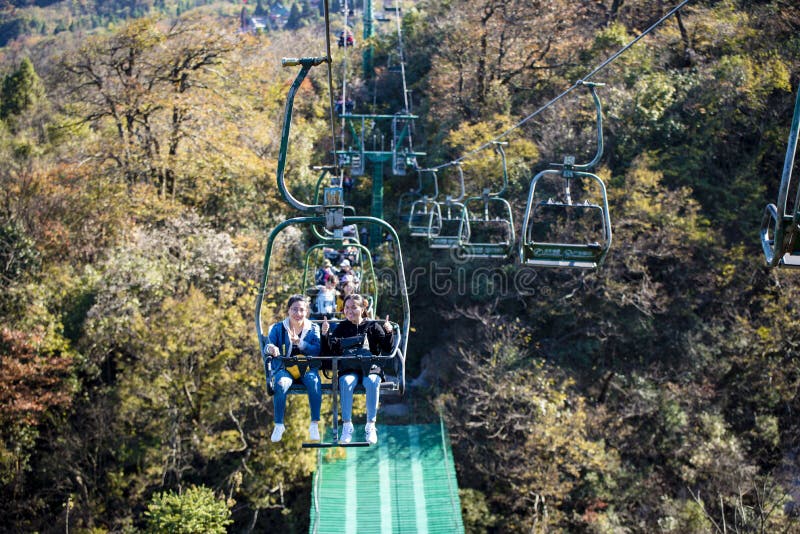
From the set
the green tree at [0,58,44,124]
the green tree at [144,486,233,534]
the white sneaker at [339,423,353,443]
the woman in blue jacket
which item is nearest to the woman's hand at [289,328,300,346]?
the woman in blue jacket

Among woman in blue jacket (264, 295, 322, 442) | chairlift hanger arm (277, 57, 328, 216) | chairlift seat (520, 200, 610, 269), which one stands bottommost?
woman in blue jacket (264, 295, 322, 442)

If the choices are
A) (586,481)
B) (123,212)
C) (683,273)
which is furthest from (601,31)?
(123,212)

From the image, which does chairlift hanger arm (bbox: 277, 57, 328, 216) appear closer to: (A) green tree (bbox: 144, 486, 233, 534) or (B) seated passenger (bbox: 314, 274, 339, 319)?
(B) seated passenger (bbox: 314, 274, 339, 319)

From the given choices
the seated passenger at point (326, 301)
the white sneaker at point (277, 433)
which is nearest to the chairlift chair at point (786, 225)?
the white sneaker at point (277, 433)

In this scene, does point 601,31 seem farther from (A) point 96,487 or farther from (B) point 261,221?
(A) point 96,487

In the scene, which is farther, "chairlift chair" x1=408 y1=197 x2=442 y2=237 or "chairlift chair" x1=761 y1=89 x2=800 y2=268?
"chairlift chair" x1=408 y1=197 x2=442 y2=237

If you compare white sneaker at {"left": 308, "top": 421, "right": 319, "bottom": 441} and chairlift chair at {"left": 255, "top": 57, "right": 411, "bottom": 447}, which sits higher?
chairlift chair at {"left": 255, "top": 57, "right": 411, "bottom": 447}

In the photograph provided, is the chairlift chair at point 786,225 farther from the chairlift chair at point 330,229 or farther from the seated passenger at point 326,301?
the seated passenger at point 326,301
